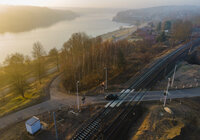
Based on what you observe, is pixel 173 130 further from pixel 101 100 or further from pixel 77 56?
pixel 77 56

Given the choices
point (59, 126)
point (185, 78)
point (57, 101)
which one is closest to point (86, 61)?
point (57, 101)

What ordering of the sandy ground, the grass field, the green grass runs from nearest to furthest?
the green grass → the grass field → the sandy ground

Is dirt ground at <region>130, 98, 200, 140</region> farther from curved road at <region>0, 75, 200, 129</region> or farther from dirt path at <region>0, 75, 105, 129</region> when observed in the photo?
dirt path at <region>0, 75, 105, 129</region>

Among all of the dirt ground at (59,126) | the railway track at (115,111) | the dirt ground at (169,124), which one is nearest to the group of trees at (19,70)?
the dirt ground at (59,126)

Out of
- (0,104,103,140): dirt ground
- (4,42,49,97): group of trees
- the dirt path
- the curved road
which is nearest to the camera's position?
(0,104,103,140): dirt ground

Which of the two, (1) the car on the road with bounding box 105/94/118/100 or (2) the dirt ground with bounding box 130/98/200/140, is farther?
(1) the car on the road with bounding box 105/94/118/100

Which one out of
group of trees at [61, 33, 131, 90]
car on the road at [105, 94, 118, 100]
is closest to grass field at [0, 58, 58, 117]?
group of trees at [61, 33, 131, 90]
